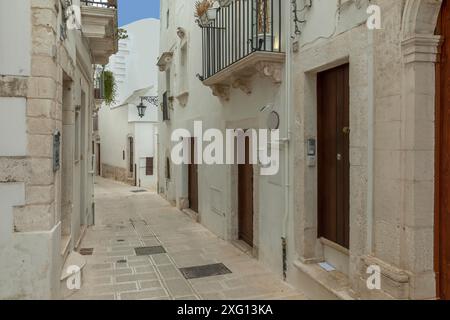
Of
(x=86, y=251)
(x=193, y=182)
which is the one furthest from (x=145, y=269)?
(x=193, y=182)

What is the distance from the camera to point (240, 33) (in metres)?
6.12

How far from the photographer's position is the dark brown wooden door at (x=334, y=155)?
4.23 metres

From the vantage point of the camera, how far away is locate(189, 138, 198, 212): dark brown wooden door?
33.5 feet

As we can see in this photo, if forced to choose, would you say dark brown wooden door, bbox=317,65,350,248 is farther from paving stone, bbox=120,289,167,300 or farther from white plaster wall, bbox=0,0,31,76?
white plaster wall, bbox=0,0,31,76

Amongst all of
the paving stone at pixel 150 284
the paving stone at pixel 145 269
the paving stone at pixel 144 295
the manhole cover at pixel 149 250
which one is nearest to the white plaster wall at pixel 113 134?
the manhole cover at pixel 149 250

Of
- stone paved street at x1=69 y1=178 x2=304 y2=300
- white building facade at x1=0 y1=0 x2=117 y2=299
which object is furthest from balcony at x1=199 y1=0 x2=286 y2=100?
stone paved street at x1=69 y1=178 x2=304 y2=300

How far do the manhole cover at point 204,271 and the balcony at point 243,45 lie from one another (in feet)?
8.85

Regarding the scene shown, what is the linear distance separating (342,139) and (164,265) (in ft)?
10.7

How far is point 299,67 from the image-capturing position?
4730mm

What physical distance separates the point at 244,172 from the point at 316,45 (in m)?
3.15

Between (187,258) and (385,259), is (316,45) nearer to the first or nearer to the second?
(385,259)

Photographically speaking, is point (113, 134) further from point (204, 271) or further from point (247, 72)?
point (204, 271)

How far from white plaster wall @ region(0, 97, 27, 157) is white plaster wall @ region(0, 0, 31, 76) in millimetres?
290

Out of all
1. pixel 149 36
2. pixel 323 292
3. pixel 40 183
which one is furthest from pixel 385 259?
pixel 149 36
